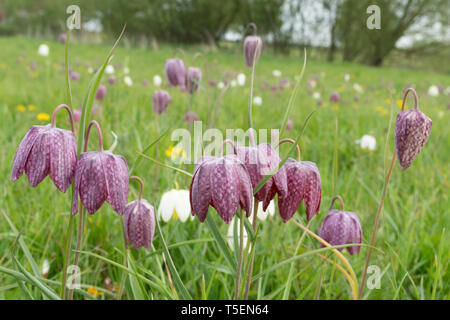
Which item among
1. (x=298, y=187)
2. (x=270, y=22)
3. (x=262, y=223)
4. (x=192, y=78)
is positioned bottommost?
(x=262, y=223)

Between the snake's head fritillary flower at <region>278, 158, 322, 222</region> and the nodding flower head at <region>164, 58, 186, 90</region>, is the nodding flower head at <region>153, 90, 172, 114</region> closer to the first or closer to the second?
the nodding flower head at <region>164, 58, 186, 90</region>

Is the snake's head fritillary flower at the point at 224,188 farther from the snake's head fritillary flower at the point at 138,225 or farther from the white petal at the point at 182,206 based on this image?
the white petal at the point at 182,206

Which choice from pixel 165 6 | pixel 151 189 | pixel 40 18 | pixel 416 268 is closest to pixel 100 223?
pixel 151 189

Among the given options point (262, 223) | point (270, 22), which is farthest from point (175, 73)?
point (270, 22)

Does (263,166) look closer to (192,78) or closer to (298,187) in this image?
(298,187)

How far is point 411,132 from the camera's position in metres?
0.69

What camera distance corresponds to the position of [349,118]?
9.57 feet

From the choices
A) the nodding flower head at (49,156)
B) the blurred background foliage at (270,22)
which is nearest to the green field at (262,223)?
the nodding flower head at (49,156)

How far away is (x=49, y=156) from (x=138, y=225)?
25 centimetres

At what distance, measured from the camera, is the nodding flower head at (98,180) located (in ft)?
1.82

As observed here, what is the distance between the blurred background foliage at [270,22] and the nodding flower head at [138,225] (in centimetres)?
362

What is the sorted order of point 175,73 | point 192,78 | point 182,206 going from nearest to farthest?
point 182,206
point 192,78
point 175,73

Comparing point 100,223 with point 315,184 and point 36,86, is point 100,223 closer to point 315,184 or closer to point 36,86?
point 315,184

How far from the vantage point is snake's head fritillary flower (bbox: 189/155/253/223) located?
527 millimetres
